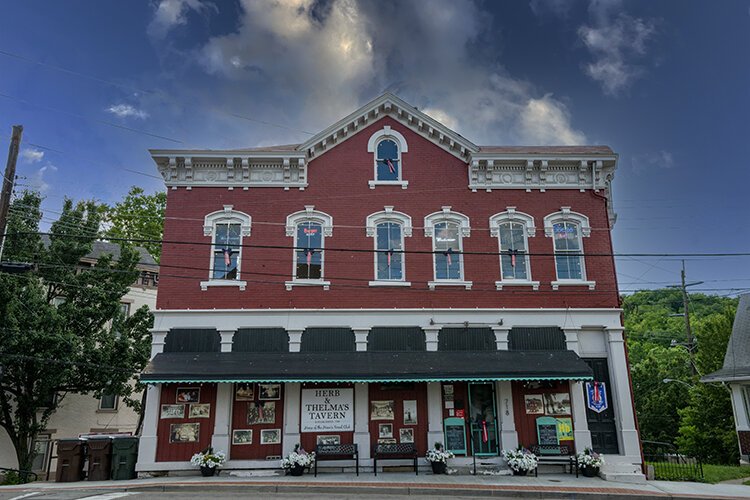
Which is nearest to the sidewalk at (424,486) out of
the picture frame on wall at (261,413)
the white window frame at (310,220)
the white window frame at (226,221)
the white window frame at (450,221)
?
the picture frame on wall at (261,413)

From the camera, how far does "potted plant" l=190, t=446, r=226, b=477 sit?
15.3 metres

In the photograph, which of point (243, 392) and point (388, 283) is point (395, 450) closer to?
point (243, 392)

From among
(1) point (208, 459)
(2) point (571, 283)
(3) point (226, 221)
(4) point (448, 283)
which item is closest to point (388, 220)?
(4) point (448, 283)

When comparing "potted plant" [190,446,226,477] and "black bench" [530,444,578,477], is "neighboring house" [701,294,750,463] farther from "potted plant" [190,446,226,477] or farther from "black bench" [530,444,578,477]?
"potted plant" [190,446,226,477]

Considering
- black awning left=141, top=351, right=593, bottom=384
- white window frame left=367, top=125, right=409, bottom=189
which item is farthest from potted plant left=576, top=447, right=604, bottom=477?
white window frame left=367, top=125, right=409, bottom=189

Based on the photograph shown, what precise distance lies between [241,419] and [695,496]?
12.1 metres

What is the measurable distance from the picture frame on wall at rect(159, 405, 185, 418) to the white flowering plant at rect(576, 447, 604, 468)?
38.1ft

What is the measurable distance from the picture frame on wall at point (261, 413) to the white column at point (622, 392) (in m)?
10.5

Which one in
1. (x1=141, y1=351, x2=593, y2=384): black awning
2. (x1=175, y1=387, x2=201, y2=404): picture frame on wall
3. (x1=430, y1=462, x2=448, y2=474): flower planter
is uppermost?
(x1=141, y1=351, x2=593, y2=384): black awning

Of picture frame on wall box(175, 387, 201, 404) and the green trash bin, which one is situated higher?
picture frame on wall box(175, 387, 201, 404)

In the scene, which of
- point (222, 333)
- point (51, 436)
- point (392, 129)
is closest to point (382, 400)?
point (222, 333)

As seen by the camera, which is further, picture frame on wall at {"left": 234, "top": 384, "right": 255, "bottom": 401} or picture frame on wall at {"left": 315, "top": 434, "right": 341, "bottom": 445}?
picture frame on wall at {"left": 234, "top": 384, "right": 255, "bottom": 401}

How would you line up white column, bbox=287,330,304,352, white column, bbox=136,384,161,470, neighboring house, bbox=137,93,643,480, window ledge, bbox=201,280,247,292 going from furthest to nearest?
window ledge, bbox=201,280,247,292 < white column, bbox=287,330,304,352 < neighboring house, bbox=137,93,643,480 < white column, bbox=136,384,161,470

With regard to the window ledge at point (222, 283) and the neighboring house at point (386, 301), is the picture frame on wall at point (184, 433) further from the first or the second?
the window ledge at point (222, 283)
